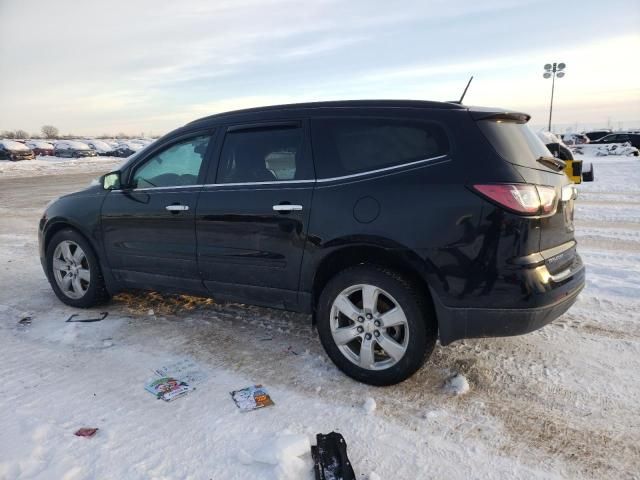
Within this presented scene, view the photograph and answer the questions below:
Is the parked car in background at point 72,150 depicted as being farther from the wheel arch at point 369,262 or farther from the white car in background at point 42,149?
the wheel arch at point 369,262

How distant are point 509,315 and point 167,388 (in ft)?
7.25

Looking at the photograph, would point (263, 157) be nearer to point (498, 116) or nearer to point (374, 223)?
point (374, 223)

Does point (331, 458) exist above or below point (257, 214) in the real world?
below

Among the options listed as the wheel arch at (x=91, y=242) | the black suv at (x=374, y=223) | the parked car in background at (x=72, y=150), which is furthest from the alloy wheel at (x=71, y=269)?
the parked car in background at (x=72, y=150)

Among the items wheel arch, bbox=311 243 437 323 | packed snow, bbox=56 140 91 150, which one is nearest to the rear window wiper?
wheel arch, bbox=311 243 437 323

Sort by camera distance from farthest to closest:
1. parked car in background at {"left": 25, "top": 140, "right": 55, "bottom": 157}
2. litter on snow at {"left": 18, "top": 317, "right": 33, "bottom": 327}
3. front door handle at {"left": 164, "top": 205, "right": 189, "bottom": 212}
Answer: parked car in background at {"left": 25, "top": 140, "right": 55, "bottom": 157}
litter on snow at {"left": 18, "top": 317, "right": 33, "bottom": 327}
front door handle at {"left": 164, "top": 205, "right": 189, "bottom": 212}

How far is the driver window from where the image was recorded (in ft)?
13.3

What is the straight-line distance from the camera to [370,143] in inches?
127

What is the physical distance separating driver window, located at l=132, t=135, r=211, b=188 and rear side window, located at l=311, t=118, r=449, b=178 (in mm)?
1124

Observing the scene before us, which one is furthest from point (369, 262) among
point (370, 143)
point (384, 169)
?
point (370, 143)

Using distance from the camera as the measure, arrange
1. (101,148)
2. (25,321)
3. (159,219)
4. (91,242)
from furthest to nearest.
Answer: (101,148) < (91,242) < (25,321) < (159,219)

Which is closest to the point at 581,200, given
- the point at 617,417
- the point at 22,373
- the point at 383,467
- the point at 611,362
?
the point at 611,362

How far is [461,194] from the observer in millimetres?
2844

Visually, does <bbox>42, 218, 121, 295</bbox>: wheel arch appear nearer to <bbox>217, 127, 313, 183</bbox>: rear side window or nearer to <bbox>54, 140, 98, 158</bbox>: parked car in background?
<bbox>217, 127, 313, 183</bbox>: rear side window
